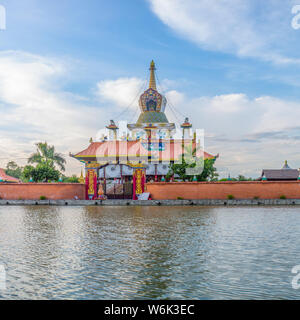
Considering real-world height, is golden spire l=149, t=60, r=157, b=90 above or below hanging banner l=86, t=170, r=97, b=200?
above

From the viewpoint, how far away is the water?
746 centimetres

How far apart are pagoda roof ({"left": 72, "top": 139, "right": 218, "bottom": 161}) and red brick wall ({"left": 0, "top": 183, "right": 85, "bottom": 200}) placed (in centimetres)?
498

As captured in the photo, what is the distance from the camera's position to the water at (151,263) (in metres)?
7.46

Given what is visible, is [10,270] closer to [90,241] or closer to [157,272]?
[157,272]

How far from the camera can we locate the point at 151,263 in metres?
9.86

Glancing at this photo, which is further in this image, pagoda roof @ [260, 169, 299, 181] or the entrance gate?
pagoda roof @ [260, 169, 299, 181]

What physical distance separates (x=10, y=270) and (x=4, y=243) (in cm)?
440

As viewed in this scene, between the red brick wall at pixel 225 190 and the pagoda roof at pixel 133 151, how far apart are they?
5721 mm

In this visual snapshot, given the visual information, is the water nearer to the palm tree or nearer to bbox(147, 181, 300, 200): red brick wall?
bbox(147, 181, 300, 200): red brick wall

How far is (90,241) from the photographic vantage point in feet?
44.1

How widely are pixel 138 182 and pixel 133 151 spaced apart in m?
4.29

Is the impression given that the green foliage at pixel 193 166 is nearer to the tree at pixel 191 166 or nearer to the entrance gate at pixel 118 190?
the tree at pixel 191 166

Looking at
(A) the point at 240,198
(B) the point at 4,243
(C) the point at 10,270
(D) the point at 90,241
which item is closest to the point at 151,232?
(D) the point at 90,241

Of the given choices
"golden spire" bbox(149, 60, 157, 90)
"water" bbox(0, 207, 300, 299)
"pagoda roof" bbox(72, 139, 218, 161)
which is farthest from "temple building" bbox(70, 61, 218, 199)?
"water" bbox(0, 207, 300, 299)
